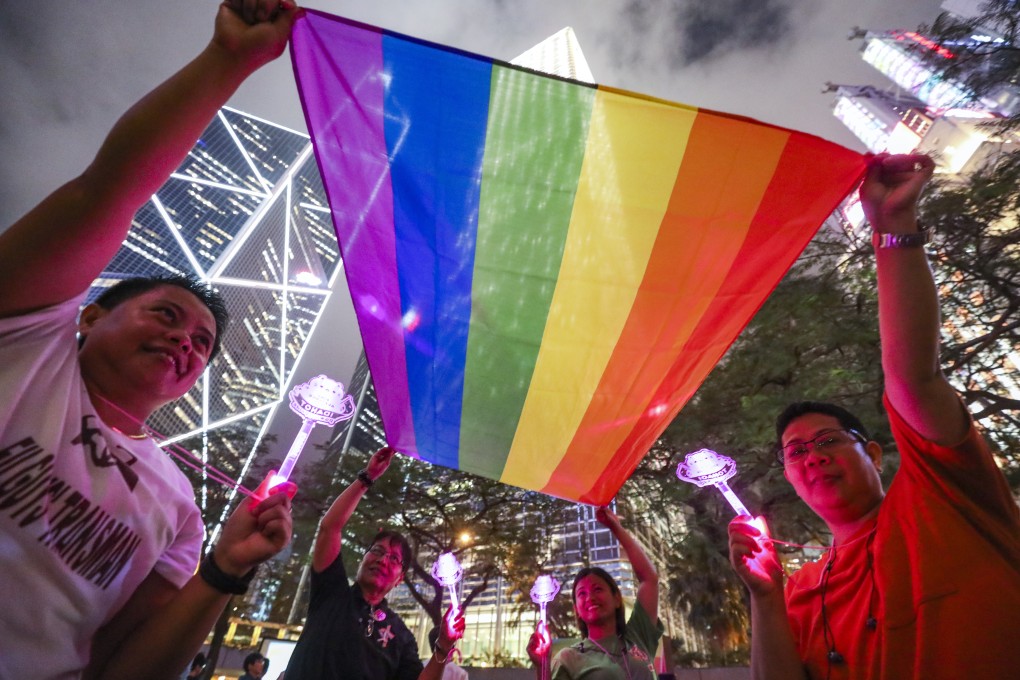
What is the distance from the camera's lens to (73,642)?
43.9 inches

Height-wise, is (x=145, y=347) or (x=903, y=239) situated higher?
(x=903, y=239)

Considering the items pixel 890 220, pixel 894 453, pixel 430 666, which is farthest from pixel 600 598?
pixel 894 453

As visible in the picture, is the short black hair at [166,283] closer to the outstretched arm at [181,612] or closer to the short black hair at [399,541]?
the outstretched arm at [181,612]

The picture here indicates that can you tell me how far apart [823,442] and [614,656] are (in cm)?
210

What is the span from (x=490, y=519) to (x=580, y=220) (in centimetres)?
1274

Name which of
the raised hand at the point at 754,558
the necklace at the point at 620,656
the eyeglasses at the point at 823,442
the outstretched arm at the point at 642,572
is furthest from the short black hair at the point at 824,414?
the necklace at the point at 620,656

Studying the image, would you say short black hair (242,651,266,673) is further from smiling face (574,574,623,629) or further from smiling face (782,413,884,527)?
smiling face (782,413,884,527)

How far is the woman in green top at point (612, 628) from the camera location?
2.90 m

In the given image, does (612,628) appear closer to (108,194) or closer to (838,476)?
(838,476)

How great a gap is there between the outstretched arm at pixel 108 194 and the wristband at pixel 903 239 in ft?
6.92

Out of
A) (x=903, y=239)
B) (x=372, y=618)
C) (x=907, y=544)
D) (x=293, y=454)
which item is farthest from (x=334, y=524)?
(x=903, y=239)

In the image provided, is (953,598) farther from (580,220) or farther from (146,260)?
(146,260)

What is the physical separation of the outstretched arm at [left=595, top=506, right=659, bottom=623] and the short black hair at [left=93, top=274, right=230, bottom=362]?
2.90 m

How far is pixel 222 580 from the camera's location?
53.2 inches
